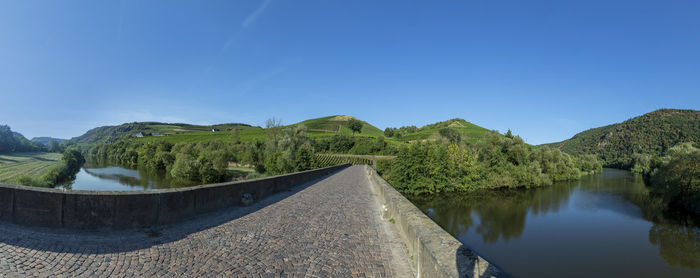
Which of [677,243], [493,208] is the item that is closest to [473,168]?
[493,208]

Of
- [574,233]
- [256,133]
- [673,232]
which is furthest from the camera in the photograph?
[256,133]

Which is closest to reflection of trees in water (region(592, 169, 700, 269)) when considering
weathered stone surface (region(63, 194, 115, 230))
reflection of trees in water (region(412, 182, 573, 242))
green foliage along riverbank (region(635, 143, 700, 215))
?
green foliage along riverbank (region(635, 143, 700, 215))

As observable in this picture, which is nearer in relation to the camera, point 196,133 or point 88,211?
point 88,211

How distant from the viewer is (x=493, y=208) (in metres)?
33.3

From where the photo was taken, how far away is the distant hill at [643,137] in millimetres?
102000

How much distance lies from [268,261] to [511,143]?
56.3 meters

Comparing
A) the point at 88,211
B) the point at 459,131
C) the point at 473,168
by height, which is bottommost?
the point at 473,168

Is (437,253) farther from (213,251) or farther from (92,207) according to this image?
(92,207)

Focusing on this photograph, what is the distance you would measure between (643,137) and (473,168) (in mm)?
127965

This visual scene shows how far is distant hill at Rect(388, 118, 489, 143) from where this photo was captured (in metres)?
98.5

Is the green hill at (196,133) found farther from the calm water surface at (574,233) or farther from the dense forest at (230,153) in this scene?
the calm water surface at (574,233)

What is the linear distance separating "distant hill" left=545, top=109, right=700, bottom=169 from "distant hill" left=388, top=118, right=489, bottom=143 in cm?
4809

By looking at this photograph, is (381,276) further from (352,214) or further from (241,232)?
(352,214)

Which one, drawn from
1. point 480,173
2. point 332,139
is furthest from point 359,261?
point 332,139
